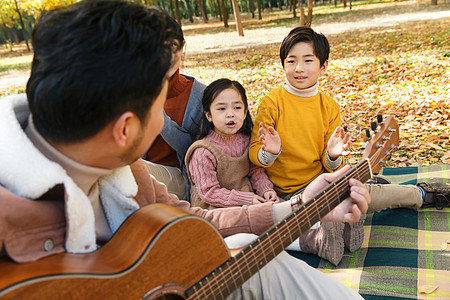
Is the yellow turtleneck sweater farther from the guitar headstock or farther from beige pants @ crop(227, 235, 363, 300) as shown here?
beige pants @ crop(227, 235, 363, 300)

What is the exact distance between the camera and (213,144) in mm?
3102

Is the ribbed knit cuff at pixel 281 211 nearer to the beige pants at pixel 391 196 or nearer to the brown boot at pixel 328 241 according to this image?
the brown boot at pixel 328 241

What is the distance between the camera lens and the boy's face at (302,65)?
10.4 ft

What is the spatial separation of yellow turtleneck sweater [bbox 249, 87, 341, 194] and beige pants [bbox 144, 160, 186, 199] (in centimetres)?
69

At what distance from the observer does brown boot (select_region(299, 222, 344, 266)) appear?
9.16ft

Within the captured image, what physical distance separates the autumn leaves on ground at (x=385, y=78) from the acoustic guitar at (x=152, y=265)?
364 centimetres

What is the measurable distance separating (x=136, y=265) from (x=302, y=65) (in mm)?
2324

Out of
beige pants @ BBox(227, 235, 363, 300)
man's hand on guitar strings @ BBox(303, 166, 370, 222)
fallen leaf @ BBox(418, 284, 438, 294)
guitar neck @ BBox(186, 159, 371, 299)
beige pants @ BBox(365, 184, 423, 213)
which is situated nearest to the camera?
guitar neck @ BBox(186, 159, 371, 299)

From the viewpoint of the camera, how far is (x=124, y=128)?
1306 mm

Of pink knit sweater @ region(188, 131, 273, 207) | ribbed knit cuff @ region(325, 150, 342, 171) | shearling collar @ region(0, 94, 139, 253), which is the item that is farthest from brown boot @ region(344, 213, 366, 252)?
shearling collar @ region(0, 94, 139, 253)

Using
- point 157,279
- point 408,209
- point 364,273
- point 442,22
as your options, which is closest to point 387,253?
point 364,273

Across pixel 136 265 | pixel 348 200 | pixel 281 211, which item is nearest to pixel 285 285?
pixel 281 211

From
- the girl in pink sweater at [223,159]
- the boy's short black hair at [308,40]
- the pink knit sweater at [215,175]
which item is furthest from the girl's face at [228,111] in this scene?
the boy's short black hair at [308,40]

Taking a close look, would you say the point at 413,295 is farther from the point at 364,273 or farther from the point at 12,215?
the point at 12,215
